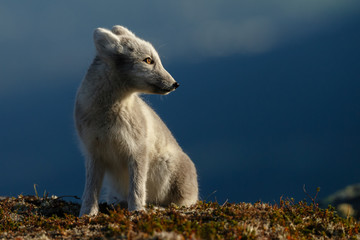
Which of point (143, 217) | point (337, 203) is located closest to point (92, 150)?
point (143, 217)

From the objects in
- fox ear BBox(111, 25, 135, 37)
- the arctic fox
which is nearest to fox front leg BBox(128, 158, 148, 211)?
the arctic fox

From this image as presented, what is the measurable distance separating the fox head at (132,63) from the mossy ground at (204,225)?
2.14 meters

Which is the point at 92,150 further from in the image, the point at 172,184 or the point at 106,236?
the point at 106,236

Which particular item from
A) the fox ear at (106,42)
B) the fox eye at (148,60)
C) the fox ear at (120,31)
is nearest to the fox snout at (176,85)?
the fox eye at (148,60)

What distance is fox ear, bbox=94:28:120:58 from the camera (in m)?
6.43

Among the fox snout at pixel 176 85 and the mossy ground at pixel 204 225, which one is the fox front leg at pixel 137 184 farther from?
the fox snout at pixel 176 85

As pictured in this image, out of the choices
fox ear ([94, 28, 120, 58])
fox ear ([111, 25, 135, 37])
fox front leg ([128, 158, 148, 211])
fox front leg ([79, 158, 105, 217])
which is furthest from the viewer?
fox ear ([111, 25, 135, 37])

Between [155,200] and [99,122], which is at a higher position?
[99,122]

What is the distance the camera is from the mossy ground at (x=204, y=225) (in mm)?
4352

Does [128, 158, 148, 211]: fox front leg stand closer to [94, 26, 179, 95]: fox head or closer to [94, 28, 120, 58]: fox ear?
[94, 26, 179, 95]: fox head

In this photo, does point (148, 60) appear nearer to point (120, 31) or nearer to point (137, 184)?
A: point (120, 31)

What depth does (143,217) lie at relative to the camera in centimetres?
504

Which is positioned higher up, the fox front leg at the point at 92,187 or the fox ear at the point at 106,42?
the fox ear at the point at 106,42

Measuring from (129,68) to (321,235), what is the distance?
155 inches
